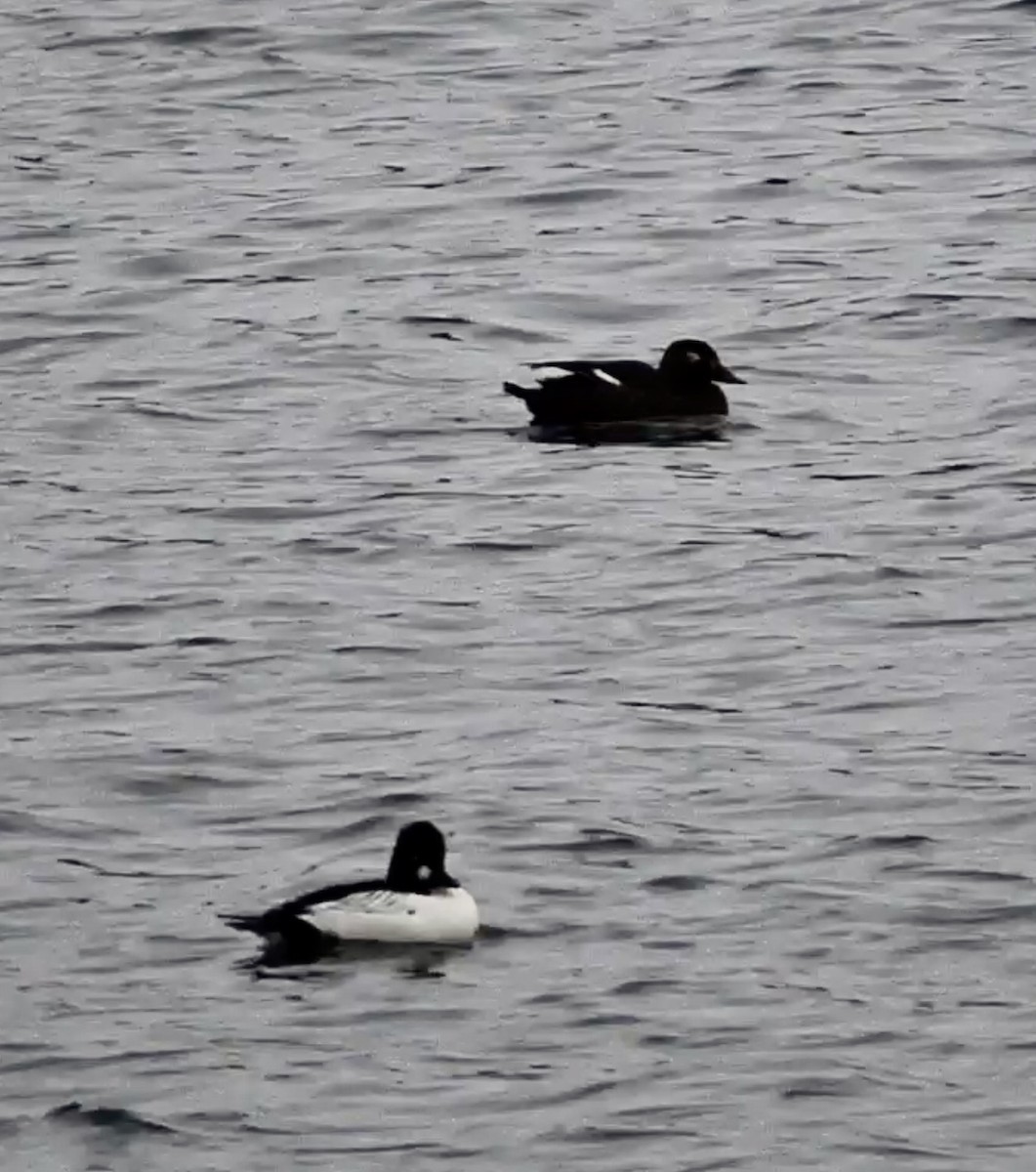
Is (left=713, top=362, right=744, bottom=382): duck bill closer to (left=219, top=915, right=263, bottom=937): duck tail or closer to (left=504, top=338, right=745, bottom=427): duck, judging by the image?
(left=504, top=338, right=745, bottom=427): duck

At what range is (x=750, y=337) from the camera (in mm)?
20719

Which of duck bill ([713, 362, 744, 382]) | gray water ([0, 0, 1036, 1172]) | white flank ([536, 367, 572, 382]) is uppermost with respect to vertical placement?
white flank ([536, 367, 572, 382])

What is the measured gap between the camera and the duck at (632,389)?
1878 cm

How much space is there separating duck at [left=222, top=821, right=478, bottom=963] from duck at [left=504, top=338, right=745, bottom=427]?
6.80 meters

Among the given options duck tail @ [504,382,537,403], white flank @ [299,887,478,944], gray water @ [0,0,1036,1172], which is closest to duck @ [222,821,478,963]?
white flank @ [299,887,478,944]

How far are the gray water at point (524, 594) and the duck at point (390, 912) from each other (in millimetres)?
113

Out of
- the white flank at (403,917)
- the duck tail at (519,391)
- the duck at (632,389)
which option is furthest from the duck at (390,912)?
the duck tail at (519,391)

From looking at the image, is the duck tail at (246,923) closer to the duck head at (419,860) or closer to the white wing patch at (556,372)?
the duck head at (419,860)

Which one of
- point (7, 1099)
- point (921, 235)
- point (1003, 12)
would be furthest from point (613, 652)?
point (1003, 12)

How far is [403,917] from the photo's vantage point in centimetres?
1202

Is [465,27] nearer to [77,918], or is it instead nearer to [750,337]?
[750,337]

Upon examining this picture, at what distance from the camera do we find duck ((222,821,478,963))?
1188 cm

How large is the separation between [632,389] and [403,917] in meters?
7.23

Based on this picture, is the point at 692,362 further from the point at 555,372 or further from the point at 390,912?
the point at 390,912
